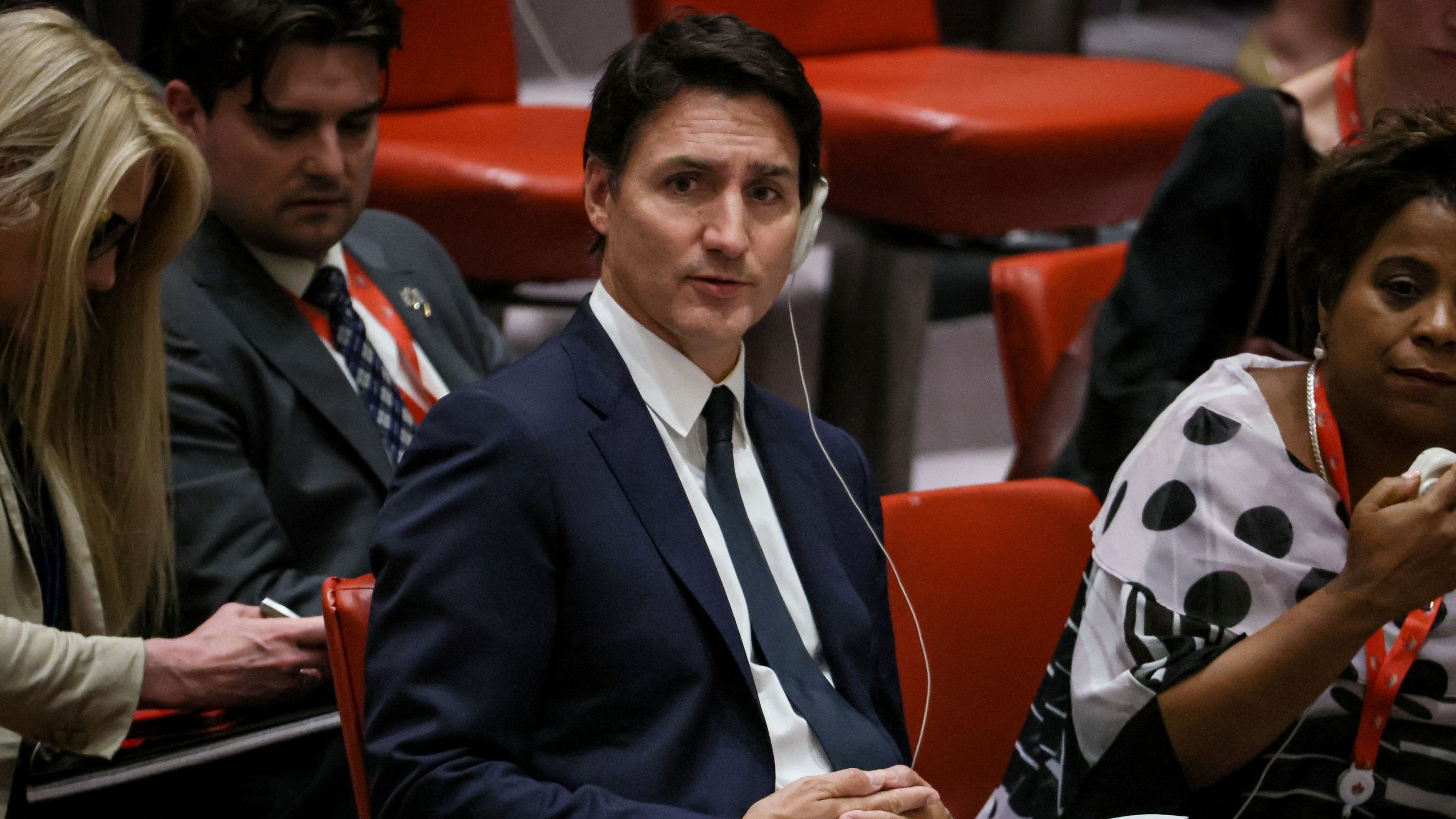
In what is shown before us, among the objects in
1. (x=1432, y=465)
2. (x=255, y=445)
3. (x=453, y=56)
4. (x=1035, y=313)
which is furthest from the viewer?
(x=453, y=56)

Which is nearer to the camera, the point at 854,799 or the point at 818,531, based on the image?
the point at 854,799

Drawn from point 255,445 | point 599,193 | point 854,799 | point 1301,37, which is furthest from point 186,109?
point 1301,37

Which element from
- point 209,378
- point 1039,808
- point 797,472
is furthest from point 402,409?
point 1039,808

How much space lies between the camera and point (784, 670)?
1.41 meters

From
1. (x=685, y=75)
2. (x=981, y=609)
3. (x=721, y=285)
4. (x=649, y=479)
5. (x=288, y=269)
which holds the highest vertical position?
(x=685, y=75)

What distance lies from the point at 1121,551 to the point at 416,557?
70 centimetres

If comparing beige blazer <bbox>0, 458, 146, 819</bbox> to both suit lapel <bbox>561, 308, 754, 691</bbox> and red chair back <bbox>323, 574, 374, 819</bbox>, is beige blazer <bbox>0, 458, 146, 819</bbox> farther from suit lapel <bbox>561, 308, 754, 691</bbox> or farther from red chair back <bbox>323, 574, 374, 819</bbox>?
suit lapel <bbox>561, 308, 754, 691</bbox>

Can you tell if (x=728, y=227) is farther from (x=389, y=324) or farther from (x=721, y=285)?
(x=389, y=324)

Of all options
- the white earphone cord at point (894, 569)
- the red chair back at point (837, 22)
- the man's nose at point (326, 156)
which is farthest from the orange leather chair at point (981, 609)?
the red chair back at point (837, 22)

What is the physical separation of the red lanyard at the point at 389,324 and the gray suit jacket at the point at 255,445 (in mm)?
61

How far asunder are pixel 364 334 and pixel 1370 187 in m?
1.21

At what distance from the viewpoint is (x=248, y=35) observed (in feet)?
6.39

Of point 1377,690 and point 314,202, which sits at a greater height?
point 314,202

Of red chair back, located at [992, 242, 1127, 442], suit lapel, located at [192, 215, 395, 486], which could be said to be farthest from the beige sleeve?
red chair back, located at [992, 242, 1127, 442]
